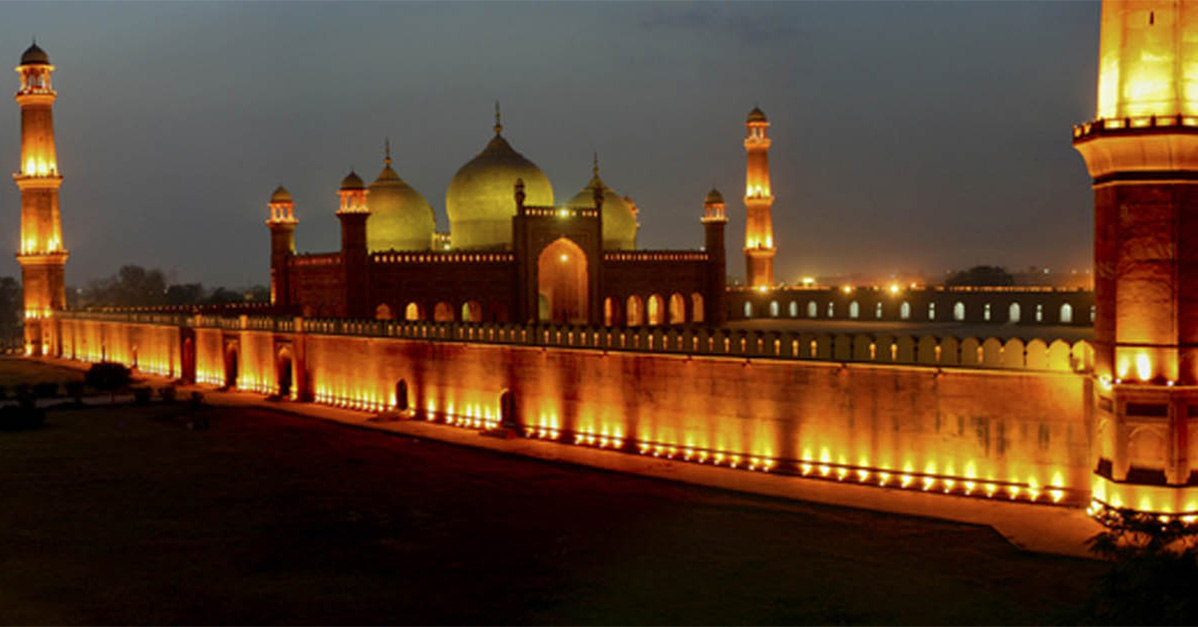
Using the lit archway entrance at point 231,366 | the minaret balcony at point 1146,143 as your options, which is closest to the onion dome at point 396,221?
the lit archway entrance at point 231,366

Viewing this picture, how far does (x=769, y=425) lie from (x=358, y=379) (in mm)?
11551

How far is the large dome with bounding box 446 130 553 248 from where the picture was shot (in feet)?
109

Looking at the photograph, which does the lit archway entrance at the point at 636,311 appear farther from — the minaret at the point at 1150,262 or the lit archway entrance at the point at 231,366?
the minaret at the point at 1150,262

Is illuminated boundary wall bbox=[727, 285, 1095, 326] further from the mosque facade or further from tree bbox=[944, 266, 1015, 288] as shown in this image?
tree bbox=[944, 266, 1015, 288]

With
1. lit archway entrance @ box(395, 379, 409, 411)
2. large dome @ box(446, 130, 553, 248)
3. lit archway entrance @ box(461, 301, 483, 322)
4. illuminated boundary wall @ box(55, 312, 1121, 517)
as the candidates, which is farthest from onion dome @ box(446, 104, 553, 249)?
lit archway entrance @ box(395, 379, 409, 411)

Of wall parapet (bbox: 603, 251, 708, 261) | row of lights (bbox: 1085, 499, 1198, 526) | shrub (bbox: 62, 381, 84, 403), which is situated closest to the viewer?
row of lights (bbox: 1085, 499, 1198, 526)

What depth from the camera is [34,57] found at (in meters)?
40.0

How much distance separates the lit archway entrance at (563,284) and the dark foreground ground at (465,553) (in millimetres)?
15742

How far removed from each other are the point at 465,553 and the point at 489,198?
22.4m

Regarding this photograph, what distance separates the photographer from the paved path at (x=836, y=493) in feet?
40.6

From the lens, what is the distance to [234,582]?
10992mm

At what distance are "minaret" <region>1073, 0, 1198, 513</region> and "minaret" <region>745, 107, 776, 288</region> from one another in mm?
26395

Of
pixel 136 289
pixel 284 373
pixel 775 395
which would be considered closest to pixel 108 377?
pixel 284 373

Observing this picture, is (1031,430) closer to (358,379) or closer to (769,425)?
(769,425)
